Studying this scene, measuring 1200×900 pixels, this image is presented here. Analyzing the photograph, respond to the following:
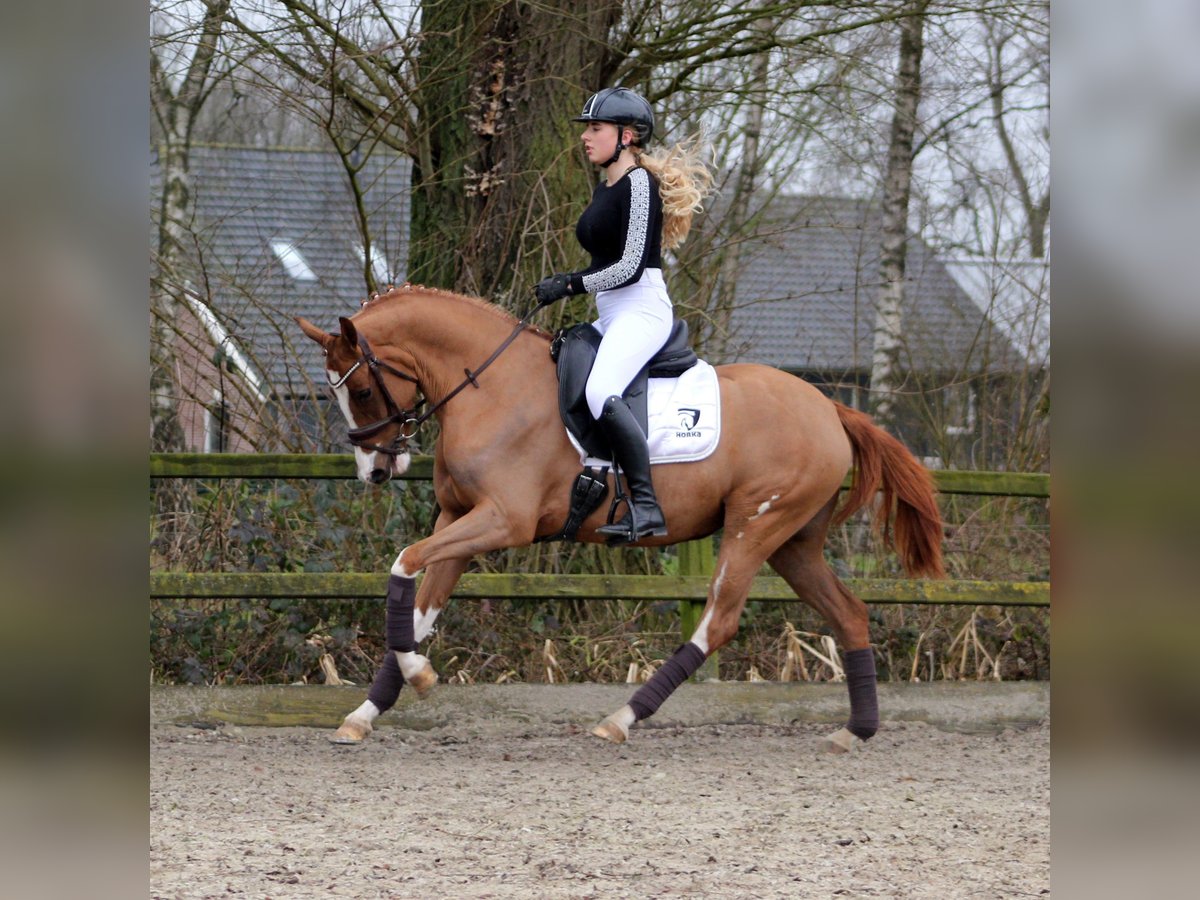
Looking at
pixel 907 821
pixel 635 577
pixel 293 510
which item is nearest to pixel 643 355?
pixel 635 577

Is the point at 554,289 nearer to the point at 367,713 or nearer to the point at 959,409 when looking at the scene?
the point at 367,713

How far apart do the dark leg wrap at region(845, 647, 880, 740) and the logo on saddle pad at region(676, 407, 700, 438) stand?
54.6 inches

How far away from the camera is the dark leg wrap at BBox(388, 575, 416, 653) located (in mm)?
5184

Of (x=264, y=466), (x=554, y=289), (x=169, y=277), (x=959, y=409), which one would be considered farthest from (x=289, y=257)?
(x=959, y=409)

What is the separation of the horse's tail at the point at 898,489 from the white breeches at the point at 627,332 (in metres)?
1.16

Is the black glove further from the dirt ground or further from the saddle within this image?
the dirt ground

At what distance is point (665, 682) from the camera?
5.43 meters

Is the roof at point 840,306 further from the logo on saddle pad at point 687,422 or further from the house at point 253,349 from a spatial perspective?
the logo on saddle pad at point 687,422

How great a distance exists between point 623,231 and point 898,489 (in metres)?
1.89

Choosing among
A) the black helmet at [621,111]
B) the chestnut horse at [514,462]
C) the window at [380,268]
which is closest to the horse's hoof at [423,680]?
the chestnut horse at [514,462]

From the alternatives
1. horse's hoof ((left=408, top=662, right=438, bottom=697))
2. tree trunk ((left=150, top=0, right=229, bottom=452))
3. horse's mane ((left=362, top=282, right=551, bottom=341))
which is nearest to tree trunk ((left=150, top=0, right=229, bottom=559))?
tree trunk ((left=150, top=0, right=229, bottom=452))

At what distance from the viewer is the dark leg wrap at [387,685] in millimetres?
5492
